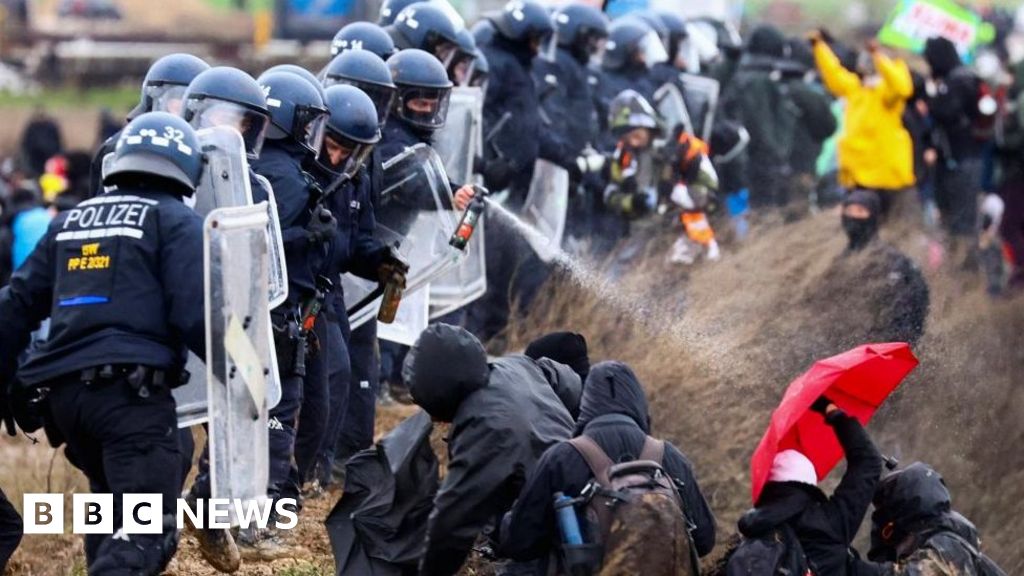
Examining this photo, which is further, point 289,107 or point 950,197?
point 950,197

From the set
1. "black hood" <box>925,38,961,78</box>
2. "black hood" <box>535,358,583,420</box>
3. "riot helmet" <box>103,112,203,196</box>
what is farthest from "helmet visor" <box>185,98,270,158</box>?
"black hood" <box>925,38,961,78</box>

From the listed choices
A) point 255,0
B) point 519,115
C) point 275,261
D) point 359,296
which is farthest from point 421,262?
point 255,0

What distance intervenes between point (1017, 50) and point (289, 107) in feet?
58.4

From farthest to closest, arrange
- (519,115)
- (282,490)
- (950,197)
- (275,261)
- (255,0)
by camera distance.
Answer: (255,0), (950,197), (519,115), (282,490), (275,261)

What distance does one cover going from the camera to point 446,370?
775cm

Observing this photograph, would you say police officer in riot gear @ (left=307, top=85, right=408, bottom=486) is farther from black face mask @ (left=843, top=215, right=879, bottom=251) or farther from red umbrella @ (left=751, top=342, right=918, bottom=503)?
black face mask @ (left=843, top=215, right=879, bottom=251)

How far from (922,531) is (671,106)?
8.77 metres

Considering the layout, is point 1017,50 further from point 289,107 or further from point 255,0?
point 255,0

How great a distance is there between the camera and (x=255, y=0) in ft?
154

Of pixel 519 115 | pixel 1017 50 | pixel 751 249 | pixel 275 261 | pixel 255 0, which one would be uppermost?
pixel 275 261

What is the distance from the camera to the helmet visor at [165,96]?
32.3 feet

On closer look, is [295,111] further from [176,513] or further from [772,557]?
[772,557]

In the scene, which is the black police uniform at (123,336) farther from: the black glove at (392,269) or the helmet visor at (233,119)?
the black glove at (392,269)

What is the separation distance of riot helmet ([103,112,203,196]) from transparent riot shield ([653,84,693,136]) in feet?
28.9
